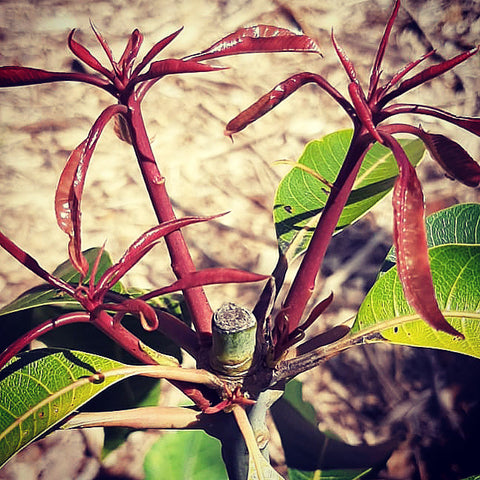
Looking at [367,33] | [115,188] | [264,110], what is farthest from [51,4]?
[264,110]

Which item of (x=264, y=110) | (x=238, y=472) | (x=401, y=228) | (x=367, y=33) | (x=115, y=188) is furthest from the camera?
(x=367, y=33)

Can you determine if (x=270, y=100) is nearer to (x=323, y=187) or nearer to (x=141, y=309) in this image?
(x=141, y=309)

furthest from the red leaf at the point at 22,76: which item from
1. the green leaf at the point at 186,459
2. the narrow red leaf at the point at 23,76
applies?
the green leaf at the point at 186,459

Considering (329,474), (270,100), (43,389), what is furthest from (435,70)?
(329,474)

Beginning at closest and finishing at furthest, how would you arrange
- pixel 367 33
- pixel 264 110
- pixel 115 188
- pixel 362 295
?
pixel 264 110 → pixel 362 295 → pixel 115 188 → pixel 367 33

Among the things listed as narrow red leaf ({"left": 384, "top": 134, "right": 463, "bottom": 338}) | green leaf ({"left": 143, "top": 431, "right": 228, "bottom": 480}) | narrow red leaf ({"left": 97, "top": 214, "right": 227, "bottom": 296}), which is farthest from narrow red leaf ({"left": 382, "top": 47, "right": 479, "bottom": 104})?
green leaf ({"left": 143, "top": 431, "right": 228, "bottom": 480})

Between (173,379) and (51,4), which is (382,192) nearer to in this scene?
(173,379)

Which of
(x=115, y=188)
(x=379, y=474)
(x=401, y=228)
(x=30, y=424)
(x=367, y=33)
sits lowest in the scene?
(x=379, y=474)
